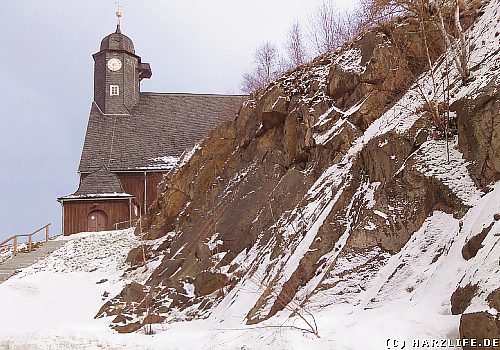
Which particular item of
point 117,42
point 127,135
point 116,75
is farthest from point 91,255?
point 117,42

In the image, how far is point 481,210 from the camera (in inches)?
292

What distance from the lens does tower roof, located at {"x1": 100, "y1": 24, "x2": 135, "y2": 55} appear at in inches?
1658

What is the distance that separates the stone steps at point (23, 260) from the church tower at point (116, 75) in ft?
49.7

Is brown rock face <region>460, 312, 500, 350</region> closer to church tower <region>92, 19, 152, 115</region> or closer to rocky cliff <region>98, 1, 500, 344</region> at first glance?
rocky cliff <region>98, 1, 500, 344</region>

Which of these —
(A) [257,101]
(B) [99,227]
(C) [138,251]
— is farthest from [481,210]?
(B) [99,227]

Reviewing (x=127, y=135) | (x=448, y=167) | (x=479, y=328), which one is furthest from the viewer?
(x=127, y=135)

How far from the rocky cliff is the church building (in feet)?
45.4

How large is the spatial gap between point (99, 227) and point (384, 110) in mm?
24197

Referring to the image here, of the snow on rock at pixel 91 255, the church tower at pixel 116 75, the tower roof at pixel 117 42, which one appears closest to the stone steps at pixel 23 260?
the snow on rock at pixel 91 255

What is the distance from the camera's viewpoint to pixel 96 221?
3262 centimetres

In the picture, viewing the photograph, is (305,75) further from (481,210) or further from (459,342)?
(459,342)

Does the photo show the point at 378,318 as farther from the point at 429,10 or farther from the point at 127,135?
the point at 127,135

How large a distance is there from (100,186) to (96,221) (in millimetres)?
2322

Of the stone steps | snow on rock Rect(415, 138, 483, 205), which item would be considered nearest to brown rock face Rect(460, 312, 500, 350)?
snow on rock Rect(415, 138, 483, 205)
